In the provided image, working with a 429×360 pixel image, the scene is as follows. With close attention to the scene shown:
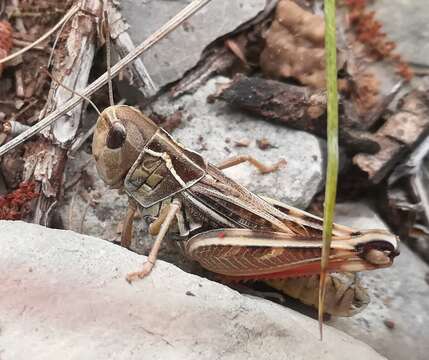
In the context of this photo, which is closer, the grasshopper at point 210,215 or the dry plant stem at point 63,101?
the grasshopper at point 210,215

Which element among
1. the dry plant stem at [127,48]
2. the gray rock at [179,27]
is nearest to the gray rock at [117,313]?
the dry plant stem at [127,48]

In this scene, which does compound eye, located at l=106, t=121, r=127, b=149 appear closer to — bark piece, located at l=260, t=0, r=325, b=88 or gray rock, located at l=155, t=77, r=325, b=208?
gray rock, located at l=155, t=77, r=325, b=208

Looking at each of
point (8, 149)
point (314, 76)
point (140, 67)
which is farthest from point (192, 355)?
point (314, 76)

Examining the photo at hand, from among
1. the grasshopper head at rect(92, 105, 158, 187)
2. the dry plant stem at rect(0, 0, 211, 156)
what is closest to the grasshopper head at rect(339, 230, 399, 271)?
the grasshopper head at rect(92, 105, 158, 187)

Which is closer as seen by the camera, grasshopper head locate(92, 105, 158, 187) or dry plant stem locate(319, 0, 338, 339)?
dry plant stem locate(319, 0, 338, 339)

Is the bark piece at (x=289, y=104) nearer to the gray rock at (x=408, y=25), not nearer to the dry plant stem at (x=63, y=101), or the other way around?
the dry plant stem at (x=63, y=101)

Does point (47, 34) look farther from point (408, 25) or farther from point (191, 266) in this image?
point (408, 25)
